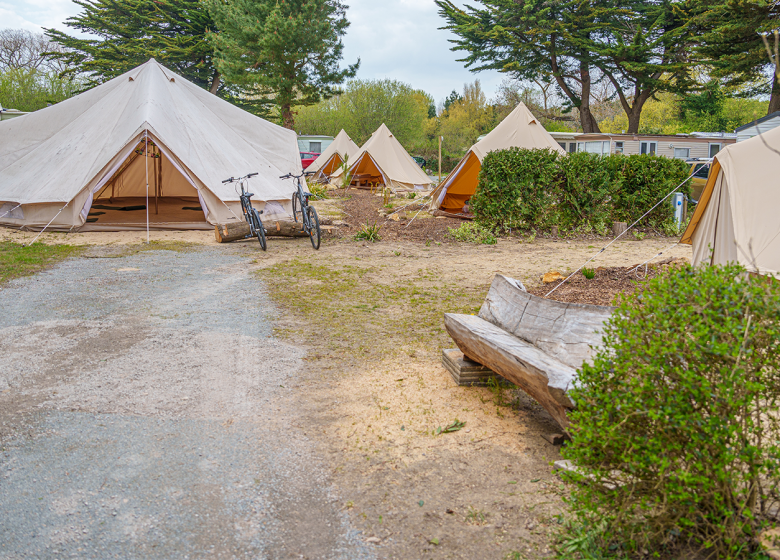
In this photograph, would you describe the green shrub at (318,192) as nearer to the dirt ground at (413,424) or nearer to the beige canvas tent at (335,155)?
the beige canvas tent at (335,155)

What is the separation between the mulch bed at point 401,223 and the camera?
37.0ft

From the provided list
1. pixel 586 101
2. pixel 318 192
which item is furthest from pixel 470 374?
pixel 586 101

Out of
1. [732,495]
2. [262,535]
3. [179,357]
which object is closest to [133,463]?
[262,535]

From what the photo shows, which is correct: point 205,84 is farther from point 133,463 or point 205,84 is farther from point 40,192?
point 133,463

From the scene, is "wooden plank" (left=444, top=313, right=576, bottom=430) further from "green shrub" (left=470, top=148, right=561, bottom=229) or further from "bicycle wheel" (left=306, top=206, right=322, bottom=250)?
"green shrub" (left=470, top=148, right=561, bottom=229)

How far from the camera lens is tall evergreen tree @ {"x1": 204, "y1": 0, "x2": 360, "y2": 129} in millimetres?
24188

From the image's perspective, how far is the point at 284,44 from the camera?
24.2 meters

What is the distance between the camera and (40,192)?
10516 millimetres

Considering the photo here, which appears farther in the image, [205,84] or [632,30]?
[205,84]

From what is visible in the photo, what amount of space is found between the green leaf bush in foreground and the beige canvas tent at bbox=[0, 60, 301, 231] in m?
9.30

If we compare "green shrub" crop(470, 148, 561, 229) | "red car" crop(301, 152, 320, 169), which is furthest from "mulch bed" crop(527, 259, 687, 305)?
"red car" crop(301, 152, 320, 169)

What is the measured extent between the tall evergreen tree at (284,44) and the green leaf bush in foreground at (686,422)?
24.5 m

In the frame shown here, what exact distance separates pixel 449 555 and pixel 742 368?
128 centimetres

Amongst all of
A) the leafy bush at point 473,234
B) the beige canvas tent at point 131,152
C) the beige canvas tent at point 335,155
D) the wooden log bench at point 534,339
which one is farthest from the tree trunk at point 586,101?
the wooden log bench at point 534,339
